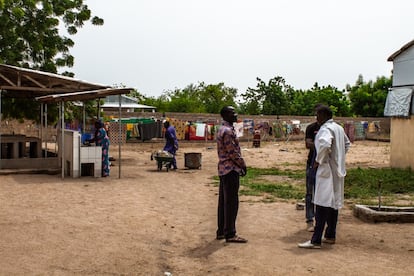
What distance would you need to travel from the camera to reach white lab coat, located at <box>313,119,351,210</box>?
20.9 ft

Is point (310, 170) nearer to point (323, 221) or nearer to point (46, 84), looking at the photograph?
point (323, 221)

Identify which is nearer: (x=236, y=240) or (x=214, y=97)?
(x=236, y=240)

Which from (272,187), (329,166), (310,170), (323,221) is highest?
(329,166)

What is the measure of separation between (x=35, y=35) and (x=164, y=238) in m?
14.2

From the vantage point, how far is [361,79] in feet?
169

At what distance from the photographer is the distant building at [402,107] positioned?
16266 mm

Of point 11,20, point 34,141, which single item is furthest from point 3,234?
point 11,20

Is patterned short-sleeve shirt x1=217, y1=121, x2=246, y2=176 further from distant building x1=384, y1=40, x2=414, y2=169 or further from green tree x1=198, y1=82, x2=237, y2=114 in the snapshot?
green tree x1=198, y1=82, x2=237, y2=114

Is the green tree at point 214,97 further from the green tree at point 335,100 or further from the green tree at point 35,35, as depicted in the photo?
the green tree at point 35,35

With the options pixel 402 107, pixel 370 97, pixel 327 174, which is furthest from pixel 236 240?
pixel 370 97

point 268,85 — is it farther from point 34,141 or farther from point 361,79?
point 34,141

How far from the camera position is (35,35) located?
19.3 m

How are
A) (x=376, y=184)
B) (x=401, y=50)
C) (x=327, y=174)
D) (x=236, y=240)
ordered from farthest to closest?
(x=401, y=50), (x=376, y=184), (x=236, y=240), (x=327, y=174)

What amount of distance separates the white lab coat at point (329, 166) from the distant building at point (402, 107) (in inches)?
415
